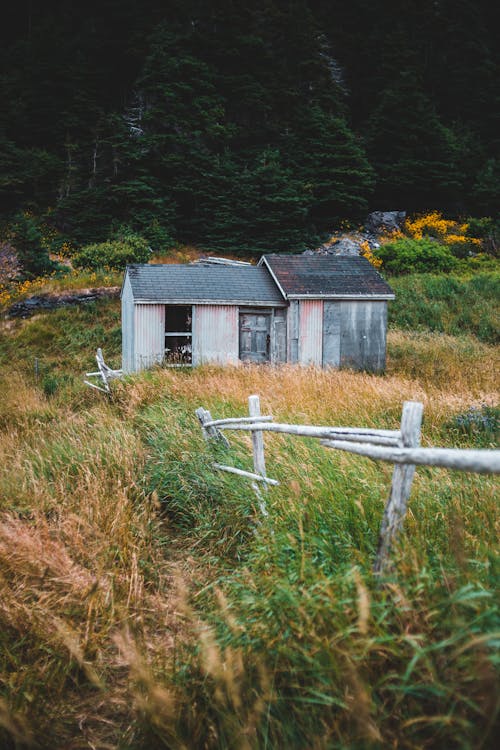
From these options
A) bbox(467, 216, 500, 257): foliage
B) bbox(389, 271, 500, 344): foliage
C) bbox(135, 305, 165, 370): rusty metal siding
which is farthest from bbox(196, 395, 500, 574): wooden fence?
bbox(467, 216, 500, 257): foliage

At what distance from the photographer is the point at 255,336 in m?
15.9

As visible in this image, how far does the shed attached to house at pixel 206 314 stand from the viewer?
14.8 metres

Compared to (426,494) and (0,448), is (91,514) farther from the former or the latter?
(0,448)

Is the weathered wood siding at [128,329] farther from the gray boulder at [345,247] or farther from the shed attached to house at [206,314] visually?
the gray boulder at [345,247]

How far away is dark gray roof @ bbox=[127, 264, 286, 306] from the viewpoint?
1492cm

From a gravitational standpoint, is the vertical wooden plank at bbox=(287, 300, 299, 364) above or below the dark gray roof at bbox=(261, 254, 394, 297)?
below

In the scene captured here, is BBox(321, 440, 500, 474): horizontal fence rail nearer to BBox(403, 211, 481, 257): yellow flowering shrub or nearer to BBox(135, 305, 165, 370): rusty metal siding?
BBox(135, 305, 165, 370): rusty metal siding

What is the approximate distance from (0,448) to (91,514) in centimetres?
299

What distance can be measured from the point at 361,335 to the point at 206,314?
17.2 ft

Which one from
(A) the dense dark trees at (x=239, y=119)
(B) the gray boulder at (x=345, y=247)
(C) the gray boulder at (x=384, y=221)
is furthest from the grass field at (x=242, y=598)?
(C) the gray boulder at (x=384, y=221)

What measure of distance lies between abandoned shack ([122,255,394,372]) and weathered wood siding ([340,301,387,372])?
0.03m

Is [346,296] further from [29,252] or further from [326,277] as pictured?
[29,252]

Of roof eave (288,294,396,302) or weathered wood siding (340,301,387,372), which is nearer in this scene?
roof eave (288,294,396,302)

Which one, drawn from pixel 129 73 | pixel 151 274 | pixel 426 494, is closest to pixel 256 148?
pixel 129 73
